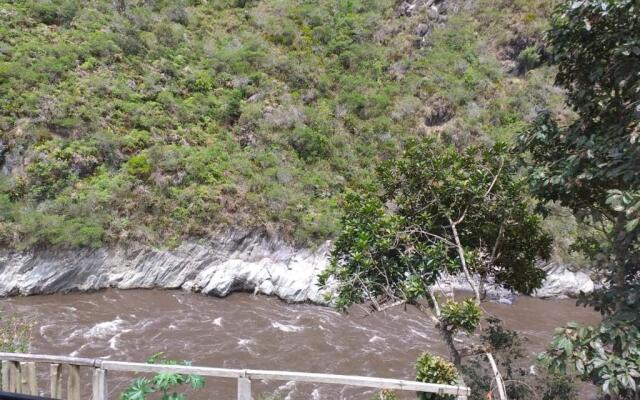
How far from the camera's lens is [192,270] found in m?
14.8

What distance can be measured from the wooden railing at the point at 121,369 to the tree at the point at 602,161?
3.94ft

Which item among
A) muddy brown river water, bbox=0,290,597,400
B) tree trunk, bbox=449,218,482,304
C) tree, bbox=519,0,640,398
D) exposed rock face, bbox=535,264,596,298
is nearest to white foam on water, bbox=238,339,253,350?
muddy brown river water, bbox=0,290,597,400

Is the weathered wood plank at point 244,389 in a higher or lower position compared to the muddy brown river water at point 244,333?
higher

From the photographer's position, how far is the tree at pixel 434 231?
6156 millimetres

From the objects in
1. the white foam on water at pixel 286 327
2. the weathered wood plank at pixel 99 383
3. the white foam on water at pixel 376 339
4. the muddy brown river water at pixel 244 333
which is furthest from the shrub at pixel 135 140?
the weathered wood plank at pixel 99 383

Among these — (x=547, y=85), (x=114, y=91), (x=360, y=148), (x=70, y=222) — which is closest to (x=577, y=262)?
(x=360, y=148)

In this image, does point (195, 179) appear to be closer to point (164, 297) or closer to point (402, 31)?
point (164, 297)

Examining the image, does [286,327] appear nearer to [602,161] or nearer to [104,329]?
[104,329]

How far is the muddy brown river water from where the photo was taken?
34.0ft

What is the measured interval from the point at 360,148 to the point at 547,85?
41.1ft

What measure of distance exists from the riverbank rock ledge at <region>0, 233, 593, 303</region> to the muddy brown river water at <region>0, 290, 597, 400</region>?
1.26 ft

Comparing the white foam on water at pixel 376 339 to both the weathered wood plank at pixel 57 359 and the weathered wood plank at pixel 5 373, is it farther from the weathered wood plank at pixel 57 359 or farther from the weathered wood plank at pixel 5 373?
the weathered wood plank at pixel 5 373

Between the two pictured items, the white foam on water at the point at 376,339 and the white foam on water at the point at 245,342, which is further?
the white foam on water at the point at 376,339

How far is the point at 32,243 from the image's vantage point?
13188mm
